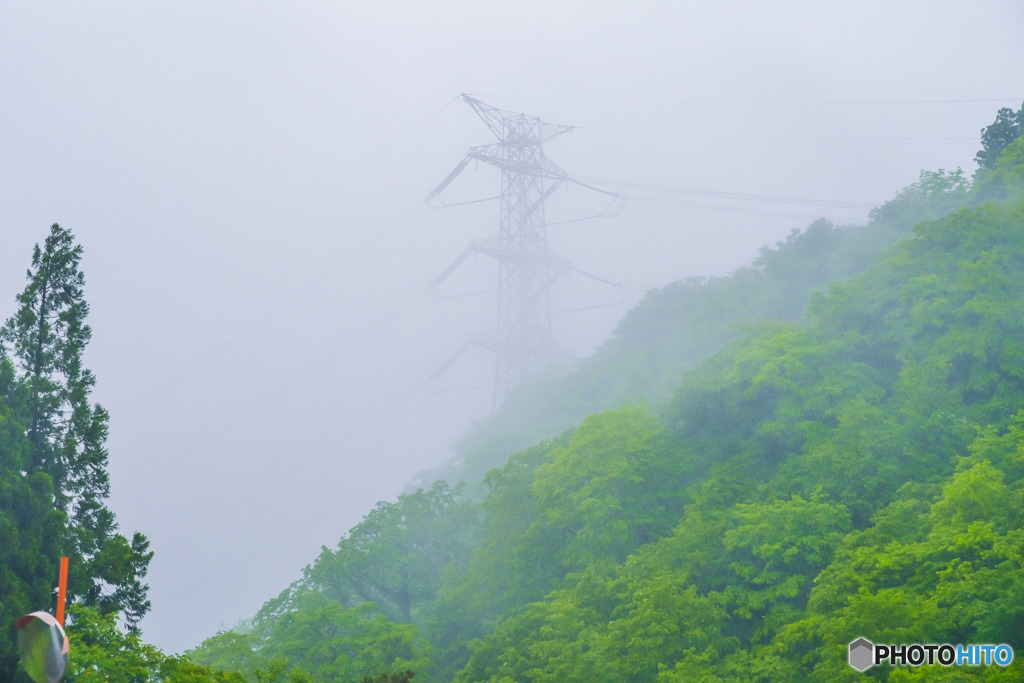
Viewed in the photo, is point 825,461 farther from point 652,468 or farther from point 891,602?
point 891,602

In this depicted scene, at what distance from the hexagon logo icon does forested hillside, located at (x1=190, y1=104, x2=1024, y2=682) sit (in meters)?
0.24

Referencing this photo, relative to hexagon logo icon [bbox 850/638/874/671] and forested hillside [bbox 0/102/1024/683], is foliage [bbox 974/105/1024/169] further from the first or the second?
hexagon logo icon [bbox 850/638/874/671]

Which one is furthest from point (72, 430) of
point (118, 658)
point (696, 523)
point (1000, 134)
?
point (1000, 134)

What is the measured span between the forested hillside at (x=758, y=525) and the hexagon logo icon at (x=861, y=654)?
24cm

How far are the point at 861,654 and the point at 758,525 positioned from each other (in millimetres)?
5968

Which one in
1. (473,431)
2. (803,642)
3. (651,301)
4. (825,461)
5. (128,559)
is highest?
(651,301)

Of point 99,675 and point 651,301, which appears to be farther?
point 651,301

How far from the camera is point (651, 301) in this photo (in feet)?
182

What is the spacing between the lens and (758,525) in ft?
85.4

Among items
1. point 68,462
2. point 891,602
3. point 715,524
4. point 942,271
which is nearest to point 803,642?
point 891,602

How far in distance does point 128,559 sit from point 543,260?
37180 millimetres

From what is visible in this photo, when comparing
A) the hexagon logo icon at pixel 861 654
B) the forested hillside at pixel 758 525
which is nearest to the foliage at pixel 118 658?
the forested hillside at pixel 758 525

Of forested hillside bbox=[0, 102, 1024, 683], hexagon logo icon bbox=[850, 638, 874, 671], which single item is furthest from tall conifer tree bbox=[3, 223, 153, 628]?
hexagon logo icon bbox=[850, 638, 874, 671]

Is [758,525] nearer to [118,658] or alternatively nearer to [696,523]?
[696,523]
